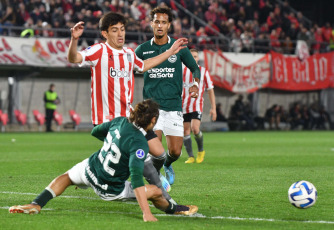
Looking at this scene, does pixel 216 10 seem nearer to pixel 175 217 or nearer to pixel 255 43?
Answer: pixel 255 43

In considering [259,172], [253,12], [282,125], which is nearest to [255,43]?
[253,12]

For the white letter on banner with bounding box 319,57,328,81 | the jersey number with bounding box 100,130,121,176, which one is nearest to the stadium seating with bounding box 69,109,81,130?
the white letter on banner with bounding box 319,57,328,81

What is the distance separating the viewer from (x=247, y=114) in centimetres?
3244

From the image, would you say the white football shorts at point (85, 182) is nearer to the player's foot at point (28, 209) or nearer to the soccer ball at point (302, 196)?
the player's foot at point (28, 209)

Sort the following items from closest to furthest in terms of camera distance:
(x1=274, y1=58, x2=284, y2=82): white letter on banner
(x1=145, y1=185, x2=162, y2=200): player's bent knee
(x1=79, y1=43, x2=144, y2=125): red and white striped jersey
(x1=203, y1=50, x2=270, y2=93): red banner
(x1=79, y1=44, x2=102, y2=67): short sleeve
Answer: (x1=145, y1=185, x2=162, y2=200): player's bent knee < (x1=79, y1=44, x2=102, y2=67): short sleeve < (x1=79, y1=43, x2=144, y2=125): red and white striped jersey < (x1=203, y1=50, x2=270, y2=93): red banner < (x1=274, y1=58, x2=284, y2=82): white letter on banner

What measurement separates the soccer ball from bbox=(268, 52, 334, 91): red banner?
25524mm

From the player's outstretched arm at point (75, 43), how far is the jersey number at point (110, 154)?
1031mm

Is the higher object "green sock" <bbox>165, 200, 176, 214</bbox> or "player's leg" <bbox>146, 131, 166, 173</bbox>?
"player's leg" <bbox>146, 131, 166, 173</bbox>

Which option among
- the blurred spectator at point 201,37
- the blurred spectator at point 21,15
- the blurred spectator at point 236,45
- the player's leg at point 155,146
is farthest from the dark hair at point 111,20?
the blurred spectator at point 236,45

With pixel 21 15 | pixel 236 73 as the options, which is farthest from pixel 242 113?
pixel 21 15

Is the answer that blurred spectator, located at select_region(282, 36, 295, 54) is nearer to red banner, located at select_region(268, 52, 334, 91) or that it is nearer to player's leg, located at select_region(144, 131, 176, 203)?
red banner, located at select_region(268, 52, 334, 91)

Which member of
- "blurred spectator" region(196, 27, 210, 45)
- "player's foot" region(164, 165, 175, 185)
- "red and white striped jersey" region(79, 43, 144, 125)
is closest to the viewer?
"red and white striped jersey" region(79, 43, 144, 125)

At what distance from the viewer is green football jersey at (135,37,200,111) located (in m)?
8.97

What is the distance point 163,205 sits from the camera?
20.9ft
